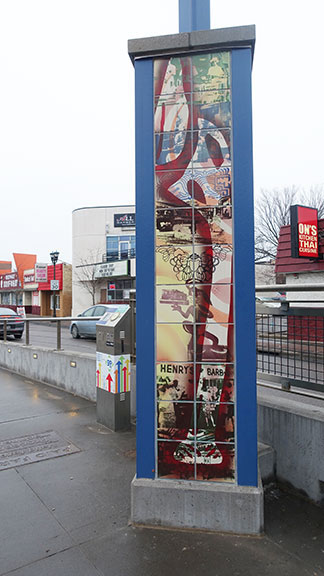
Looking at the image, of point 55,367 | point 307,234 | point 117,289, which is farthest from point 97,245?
point 55,367

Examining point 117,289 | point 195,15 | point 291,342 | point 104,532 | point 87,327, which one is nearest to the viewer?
point 104,532

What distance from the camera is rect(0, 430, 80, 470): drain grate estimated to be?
4.08m

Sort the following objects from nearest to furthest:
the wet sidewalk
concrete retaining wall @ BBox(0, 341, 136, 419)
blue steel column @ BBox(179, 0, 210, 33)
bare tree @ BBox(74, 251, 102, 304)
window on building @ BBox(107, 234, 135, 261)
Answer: the wet sidewalk → blue steel column @ BBox(179, 0, 210, 33) → concrete retaining wall @ BBox(0, 341, 136, 419) → bare tree @ BBox(74, 251, 102, 304) → window on building @ BBox(107, 234, 135, 261)

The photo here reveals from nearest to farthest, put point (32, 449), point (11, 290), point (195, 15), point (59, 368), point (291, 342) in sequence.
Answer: point (195, 15) < point (291, 342) < point (32, 449) < point (59, 368) < point (11, 290)

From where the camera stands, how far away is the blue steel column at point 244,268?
9.34 ft

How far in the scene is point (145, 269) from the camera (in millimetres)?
3020

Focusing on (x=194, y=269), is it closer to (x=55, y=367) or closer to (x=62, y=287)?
(x=55, y=367)

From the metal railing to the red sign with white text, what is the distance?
37.7 ft

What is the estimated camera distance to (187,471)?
295 centimetres

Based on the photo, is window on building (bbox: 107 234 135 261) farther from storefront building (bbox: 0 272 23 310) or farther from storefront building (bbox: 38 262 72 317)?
storefront building (bbox: 0 272 23 310)

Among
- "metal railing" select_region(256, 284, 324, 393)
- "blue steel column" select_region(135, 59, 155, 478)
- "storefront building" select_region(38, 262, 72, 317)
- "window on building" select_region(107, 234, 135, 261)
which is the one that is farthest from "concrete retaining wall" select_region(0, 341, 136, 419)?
"storefront building" select_region(38, 262, 72, 317)

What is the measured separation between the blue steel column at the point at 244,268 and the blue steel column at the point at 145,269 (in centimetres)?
66

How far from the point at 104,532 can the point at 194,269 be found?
6.83 ft

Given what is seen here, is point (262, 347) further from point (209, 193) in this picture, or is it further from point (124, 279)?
point (124, 279)
